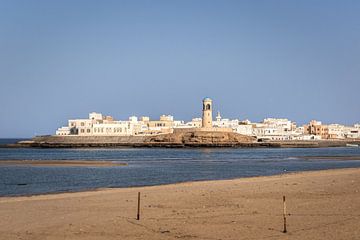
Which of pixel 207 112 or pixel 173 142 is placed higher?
pixel 207 112

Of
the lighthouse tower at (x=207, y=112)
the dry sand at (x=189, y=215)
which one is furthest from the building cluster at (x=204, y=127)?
the dry sand at (x=189, y=215)

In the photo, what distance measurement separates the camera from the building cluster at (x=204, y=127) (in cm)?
13388

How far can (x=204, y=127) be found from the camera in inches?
5027

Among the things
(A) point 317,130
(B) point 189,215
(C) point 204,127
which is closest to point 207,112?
(C) point 204,127

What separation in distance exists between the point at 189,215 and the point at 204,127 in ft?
371

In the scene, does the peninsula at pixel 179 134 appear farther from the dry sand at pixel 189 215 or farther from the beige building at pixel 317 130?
the dry sand at pixel 189 215

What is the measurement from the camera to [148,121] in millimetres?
156250

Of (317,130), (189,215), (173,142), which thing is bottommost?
(189,215)

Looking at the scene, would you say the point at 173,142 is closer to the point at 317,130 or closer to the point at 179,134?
the point at 179,134

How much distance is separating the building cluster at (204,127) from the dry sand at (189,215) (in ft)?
349

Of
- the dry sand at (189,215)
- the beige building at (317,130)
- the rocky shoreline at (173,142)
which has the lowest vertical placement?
the dry sand at (189,215)

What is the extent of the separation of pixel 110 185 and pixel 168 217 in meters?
12.6

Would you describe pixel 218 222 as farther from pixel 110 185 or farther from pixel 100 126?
pixel 100 126

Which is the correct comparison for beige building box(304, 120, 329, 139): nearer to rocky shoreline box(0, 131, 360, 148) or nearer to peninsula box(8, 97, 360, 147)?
peninsula box(8, 97, 360, 147)
